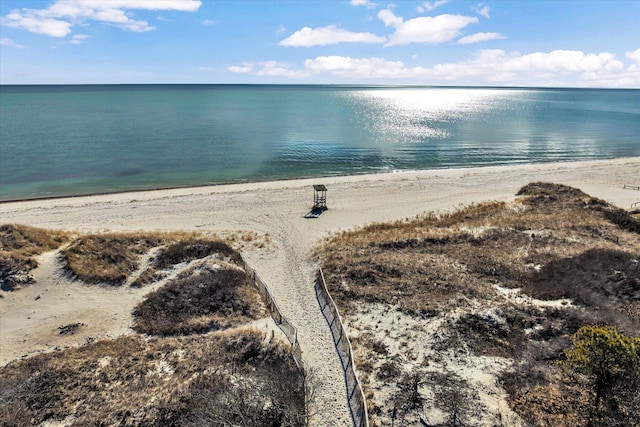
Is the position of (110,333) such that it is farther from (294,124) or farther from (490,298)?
(294,124)

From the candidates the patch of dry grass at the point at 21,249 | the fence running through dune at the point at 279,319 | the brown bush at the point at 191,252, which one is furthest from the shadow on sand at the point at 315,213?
the patch of dry grass at the point at 21,249

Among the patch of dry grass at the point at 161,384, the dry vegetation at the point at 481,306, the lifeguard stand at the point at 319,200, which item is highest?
the lifeguard stand at the point at 319,200

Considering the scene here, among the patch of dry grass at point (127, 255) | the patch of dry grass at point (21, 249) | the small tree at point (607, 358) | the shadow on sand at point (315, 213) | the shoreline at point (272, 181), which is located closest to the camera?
the small tree at point (607, 358)

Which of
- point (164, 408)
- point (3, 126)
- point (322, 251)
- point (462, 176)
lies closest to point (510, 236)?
point (322, 251)

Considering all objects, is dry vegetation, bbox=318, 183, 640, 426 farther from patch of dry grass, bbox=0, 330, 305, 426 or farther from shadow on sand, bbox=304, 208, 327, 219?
shadow on sand, bbox=304, 208, 327, 219

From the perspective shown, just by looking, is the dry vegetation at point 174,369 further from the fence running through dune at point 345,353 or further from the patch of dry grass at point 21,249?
the patch of dry grass at point 21,249

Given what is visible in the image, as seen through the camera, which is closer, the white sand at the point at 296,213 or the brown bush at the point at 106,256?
the white sand at the point at 296,213
